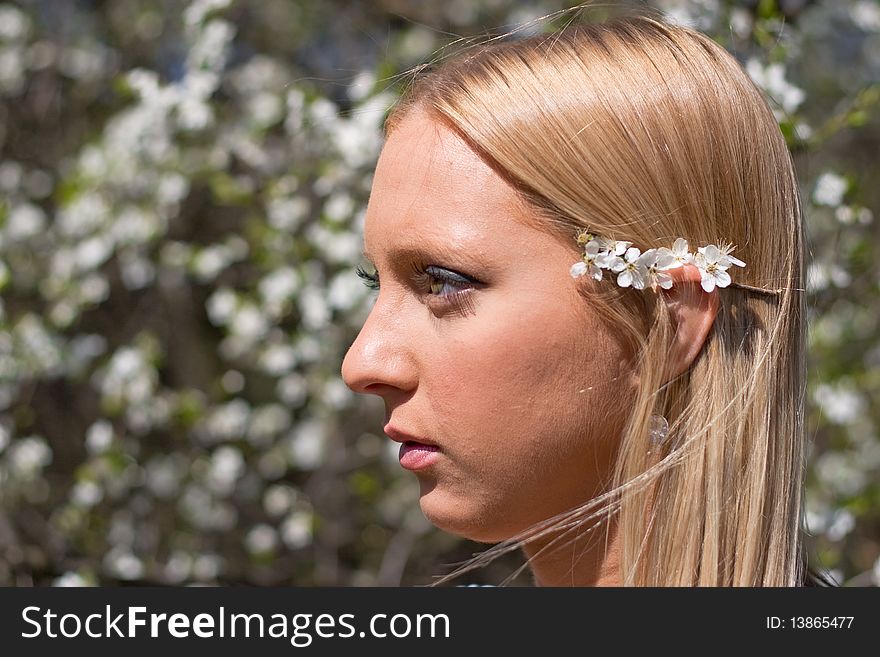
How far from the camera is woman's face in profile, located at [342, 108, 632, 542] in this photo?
1.21 meters

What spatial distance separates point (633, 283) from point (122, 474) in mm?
2358

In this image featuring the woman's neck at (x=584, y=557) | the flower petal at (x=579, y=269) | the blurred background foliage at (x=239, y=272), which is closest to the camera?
the flower petal at (x=579, y=269)

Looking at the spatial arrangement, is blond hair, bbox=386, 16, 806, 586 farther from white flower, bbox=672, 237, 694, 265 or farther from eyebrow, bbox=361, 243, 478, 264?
eyebrow, bbox=361, 243, 478, 264

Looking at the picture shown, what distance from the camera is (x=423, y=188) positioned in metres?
1.28

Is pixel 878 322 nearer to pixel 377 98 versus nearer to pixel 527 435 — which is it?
pixel 377 98

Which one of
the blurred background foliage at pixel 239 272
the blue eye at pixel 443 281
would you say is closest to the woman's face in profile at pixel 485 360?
the blue eye at pixel 443 281

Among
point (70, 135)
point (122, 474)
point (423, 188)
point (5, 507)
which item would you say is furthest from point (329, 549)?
point (423, 188)

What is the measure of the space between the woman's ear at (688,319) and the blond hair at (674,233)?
0.05 ft

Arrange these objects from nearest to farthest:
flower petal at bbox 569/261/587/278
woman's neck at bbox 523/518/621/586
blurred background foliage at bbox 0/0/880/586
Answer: flower petal at bbox 569/261/587/278
woman's neck at bbox 523/518/621/586
blurred background foliage at bbox 0/0/880/586

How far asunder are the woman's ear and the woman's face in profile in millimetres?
74

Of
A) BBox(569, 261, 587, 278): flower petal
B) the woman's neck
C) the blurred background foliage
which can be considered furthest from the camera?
the blurred background foliage

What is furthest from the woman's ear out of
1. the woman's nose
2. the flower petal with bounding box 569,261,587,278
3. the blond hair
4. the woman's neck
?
the woman's nose

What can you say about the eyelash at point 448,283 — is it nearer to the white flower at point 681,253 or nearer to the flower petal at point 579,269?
the flower petal at point 579,269

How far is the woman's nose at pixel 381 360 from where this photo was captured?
125 cm
